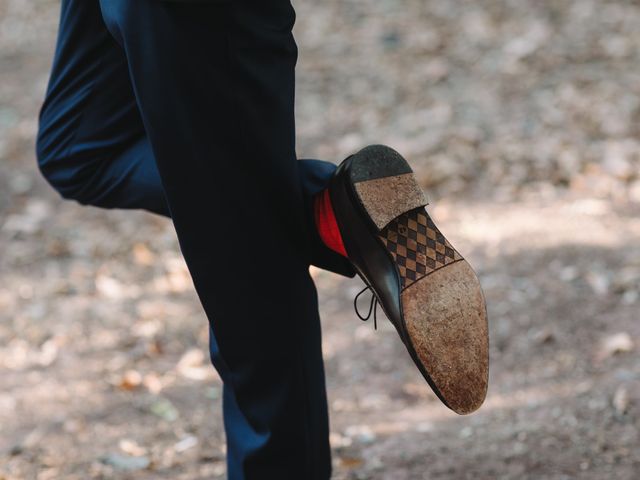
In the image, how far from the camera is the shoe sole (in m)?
1.42


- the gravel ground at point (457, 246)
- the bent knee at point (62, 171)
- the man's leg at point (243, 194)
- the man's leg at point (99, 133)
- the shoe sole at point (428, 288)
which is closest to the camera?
the man's leg at point (243, 194)

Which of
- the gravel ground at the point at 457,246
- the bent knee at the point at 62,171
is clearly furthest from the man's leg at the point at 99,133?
the gravel ground at the point at 457,246

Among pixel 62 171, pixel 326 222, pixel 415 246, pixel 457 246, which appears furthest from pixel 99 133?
pixel 457 246

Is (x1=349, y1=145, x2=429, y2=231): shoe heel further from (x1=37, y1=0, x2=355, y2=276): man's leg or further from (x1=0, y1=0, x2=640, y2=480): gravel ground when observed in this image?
(x1=0, y1=0, x2=640, y2=480): gravel ground

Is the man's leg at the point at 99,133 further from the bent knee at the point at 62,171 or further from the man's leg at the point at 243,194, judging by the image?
the man's leg at the point at 243,194

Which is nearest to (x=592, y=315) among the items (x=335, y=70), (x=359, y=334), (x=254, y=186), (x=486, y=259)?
(x=486, y=259)

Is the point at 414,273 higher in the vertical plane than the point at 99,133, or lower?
lower

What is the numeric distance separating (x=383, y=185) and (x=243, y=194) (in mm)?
244

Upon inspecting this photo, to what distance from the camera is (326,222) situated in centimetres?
151

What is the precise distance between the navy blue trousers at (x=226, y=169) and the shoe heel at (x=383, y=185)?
0.08 m

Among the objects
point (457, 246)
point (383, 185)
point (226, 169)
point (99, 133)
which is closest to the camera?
point (226, 169)

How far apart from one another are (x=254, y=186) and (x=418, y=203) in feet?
0.94

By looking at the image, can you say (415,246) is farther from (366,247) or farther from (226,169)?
(226,169)

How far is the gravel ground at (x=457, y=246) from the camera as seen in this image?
2318 millimetres
